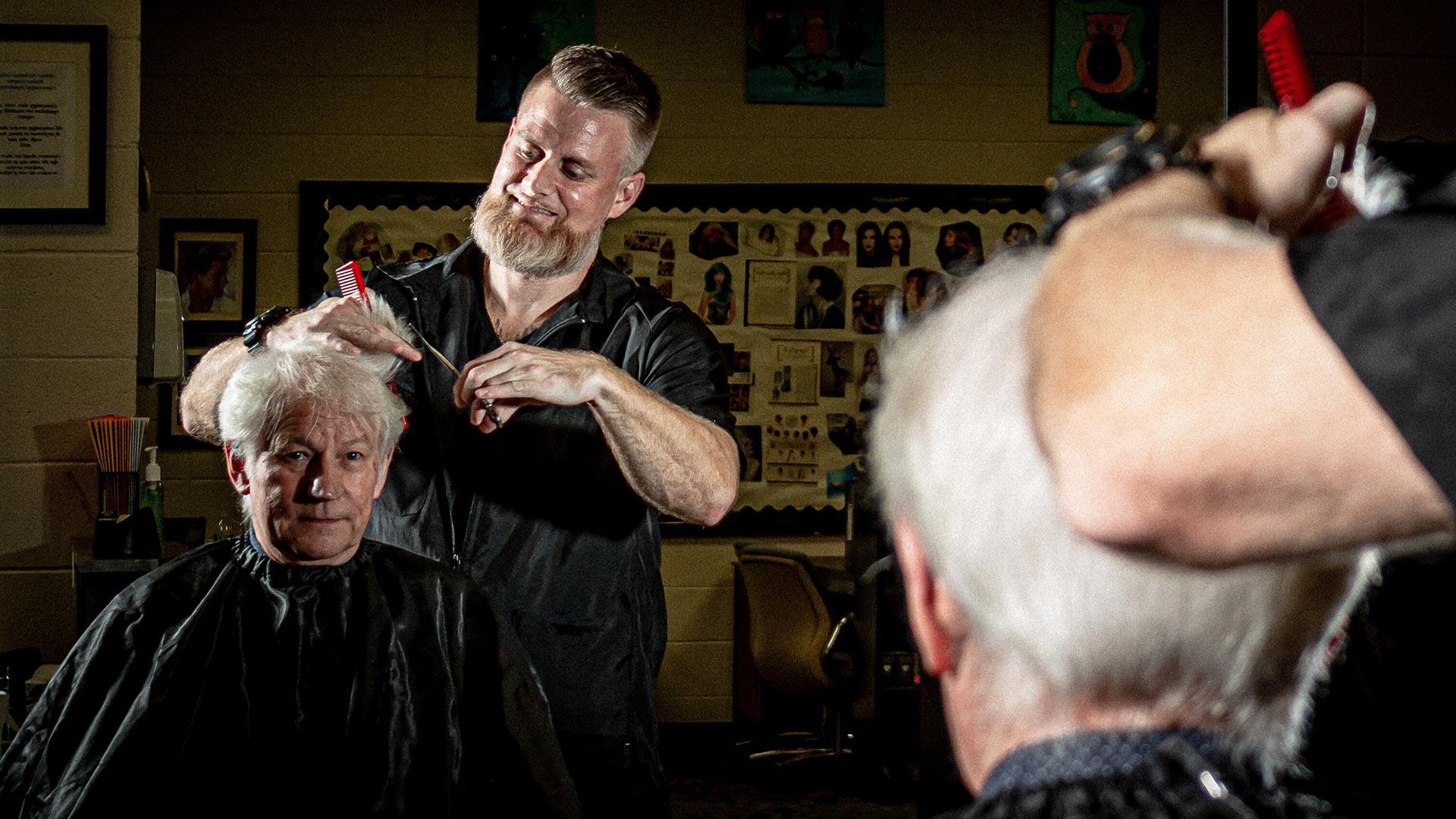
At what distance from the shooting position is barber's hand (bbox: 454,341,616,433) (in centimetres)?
159

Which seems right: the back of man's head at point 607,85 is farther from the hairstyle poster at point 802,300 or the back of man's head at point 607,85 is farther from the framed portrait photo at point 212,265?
the framed portrait photo at point 212,265

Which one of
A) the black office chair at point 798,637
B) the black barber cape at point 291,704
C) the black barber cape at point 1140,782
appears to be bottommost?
the black office chair at point 798,637

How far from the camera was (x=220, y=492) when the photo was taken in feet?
15.5

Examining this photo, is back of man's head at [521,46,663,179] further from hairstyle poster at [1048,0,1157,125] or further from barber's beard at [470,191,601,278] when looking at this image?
hairstyle poster at [1048,0,1157,125]

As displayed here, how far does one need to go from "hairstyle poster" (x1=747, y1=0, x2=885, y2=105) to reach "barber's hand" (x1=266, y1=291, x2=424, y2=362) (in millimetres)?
3532

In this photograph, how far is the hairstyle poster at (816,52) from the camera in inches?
194

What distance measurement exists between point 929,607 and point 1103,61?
16.0 ft

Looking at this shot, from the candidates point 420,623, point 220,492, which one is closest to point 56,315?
point 420,623

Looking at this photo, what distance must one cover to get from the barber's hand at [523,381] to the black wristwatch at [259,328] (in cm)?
31

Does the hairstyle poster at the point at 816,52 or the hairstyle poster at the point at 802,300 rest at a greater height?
the hairstyle poster at the point at 816,52

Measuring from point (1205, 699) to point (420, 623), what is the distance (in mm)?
1371

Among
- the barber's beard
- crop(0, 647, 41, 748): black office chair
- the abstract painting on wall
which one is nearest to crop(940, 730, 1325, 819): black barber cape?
the barber's beard

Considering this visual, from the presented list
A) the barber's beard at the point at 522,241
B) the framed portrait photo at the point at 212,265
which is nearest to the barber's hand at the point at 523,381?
the barber's beard at the point at 522,241

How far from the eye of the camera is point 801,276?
5016 millimetres
